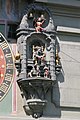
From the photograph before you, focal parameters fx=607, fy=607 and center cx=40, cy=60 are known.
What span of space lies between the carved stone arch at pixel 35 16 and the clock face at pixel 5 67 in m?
0.50

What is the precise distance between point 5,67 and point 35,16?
1245mm

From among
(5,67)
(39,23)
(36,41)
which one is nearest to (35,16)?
(39,23)

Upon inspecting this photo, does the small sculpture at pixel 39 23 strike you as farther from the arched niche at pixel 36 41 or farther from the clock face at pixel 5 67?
the clock face at pixel 5 67

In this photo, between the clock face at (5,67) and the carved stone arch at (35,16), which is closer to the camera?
the clock face at (5,67)

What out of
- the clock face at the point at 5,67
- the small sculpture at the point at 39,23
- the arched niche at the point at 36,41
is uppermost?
the small sculpture at the point at 39,23

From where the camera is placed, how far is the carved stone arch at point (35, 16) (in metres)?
12.0

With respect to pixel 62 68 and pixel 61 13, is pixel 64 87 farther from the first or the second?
pixel 61 13

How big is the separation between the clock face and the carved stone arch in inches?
19.8

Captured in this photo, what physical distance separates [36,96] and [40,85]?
0.22 meters

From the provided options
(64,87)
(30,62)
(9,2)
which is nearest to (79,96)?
(64,87)

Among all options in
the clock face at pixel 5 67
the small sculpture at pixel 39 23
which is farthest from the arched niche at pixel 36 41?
the clock face at pixel 5 67

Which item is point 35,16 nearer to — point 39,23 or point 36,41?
point 39,23

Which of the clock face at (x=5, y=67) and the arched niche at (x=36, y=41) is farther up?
the arched niche at (x=36, y=41)

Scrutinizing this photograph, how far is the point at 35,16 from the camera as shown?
1219 centimetres
